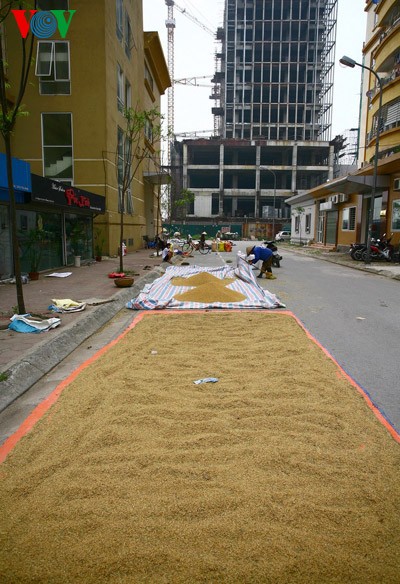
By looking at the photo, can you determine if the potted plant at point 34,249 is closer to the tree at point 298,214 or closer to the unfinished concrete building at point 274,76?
the tree at point 298,214

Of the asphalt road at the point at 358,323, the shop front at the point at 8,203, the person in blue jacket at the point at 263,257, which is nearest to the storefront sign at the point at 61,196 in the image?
the shop front at the point at 8,203

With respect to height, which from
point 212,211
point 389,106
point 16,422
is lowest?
point 16,422

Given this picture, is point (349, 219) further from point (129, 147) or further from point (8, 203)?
point (8, 203)

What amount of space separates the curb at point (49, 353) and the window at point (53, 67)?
683 inches

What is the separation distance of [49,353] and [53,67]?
20.8m

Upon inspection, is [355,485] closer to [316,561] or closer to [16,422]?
[316,561]

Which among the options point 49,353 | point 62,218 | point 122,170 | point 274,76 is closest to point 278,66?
point 274,76

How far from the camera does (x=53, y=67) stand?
21297 mm

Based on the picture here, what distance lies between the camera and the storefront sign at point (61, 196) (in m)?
12.2

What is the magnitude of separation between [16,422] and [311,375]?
2896 mm

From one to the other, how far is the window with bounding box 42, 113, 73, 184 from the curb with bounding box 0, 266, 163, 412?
15659mm

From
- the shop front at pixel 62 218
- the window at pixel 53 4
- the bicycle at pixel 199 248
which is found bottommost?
the bicycle at pixel 199 248

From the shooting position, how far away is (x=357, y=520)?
228 cm

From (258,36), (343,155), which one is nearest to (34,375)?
(343,155)
